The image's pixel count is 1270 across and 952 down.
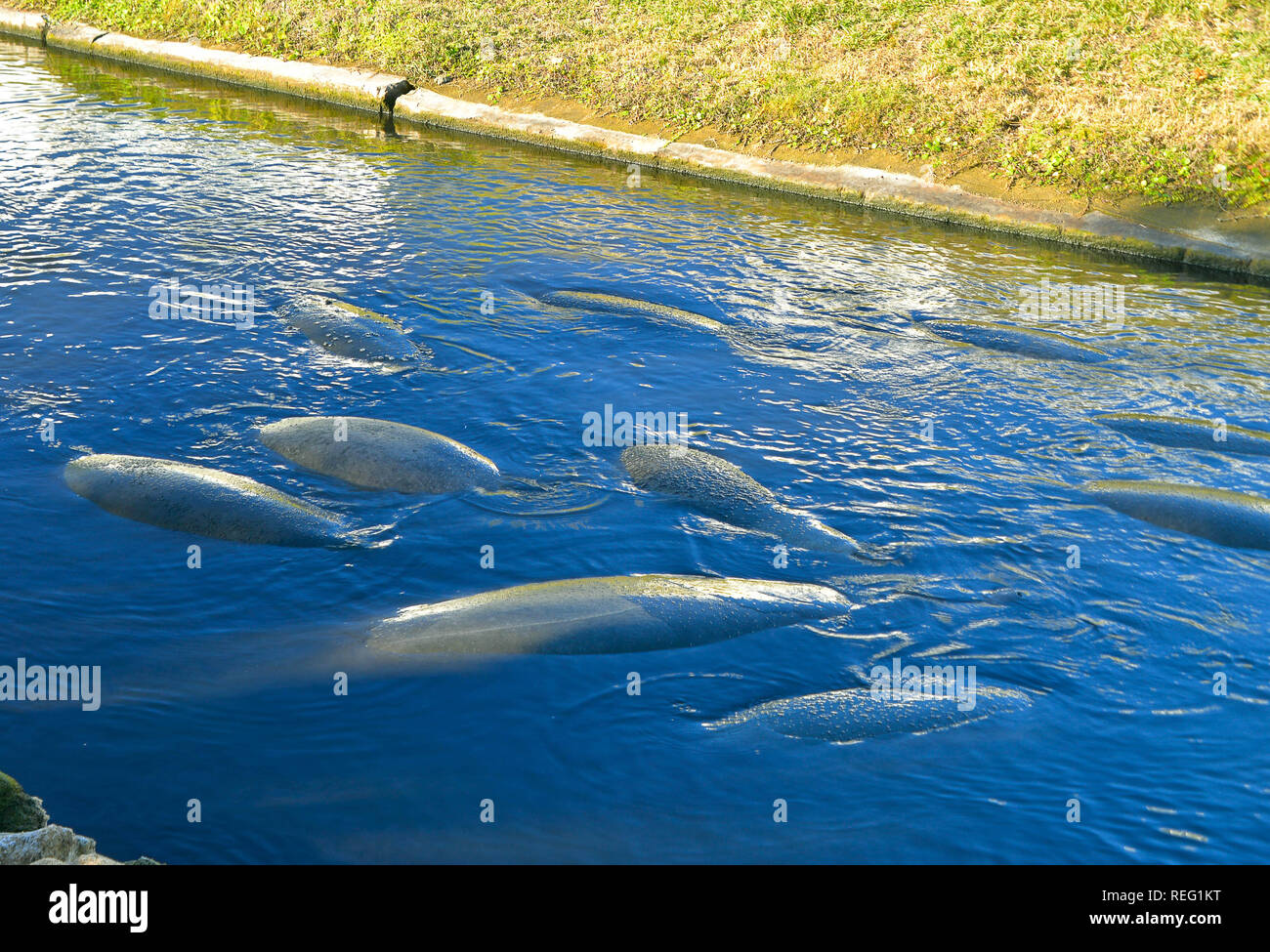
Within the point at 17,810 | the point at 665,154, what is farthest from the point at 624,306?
the point at 17,810

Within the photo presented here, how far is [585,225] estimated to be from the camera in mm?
15836

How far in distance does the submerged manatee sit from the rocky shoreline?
12.4 ft

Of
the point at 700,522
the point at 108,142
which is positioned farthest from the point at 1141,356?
the point at 108,142

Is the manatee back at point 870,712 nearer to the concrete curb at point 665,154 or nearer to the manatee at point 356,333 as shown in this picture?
the manatee at point 356,333

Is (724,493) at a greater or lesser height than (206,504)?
greater

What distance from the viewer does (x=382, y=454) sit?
819 centimetres

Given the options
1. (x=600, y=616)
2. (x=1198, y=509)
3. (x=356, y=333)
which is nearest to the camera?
(x=600, y=616)

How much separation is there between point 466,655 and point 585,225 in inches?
418

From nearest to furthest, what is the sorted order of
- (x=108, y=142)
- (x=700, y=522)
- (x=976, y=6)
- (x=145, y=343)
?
(x=700, y=522)
(x=145, y=343)
(x=108, y=142)
(x=976, y=6)

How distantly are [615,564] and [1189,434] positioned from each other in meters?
5.34

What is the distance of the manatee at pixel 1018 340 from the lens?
11516 mm

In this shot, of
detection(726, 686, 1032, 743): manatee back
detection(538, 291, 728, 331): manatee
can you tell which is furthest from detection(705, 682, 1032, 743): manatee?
detection(538, 291, 728, 331): manatee

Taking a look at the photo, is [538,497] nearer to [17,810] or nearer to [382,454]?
[382,454]

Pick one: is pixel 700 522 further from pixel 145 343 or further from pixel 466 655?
pixel 145 343
